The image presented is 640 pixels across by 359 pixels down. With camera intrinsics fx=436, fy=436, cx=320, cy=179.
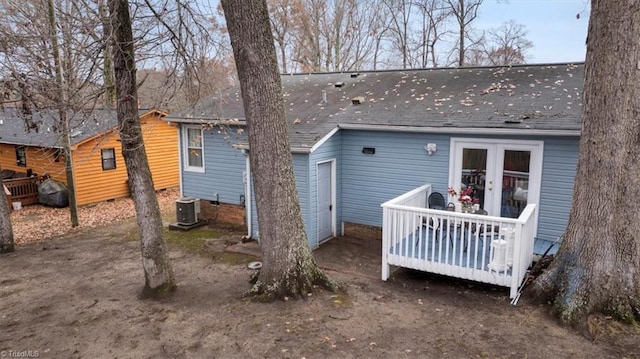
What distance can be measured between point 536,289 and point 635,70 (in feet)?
10.2

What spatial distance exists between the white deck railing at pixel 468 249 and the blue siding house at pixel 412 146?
0.92 m

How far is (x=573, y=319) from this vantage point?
217 inches

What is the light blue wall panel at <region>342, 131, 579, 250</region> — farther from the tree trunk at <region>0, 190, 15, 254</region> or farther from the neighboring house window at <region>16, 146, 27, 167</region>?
the neighboring house window at <region>16, 146, 27, 167</region>

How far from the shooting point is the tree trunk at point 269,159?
6066 mm

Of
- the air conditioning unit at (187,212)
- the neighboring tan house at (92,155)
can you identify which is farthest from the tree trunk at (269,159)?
the neighboring tan house at (92,155)

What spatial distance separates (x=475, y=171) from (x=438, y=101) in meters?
1.98

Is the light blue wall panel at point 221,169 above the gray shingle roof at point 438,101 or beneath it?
beneath

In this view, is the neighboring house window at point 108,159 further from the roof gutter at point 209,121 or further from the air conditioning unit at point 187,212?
the air conditioning unit at point 187,212

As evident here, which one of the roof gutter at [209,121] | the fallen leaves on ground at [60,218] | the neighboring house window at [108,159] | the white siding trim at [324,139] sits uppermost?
the roof gutter at [209,121]

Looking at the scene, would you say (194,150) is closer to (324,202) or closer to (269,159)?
(324,202)

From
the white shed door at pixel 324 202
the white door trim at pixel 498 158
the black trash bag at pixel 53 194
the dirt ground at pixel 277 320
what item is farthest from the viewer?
the black trash bag at pixel 53 194

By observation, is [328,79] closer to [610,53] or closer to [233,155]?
[233,155]

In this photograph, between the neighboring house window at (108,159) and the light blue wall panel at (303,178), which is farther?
the neighboring house window at (108,159)

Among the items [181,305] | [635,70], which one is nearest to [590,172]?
[635,70]
